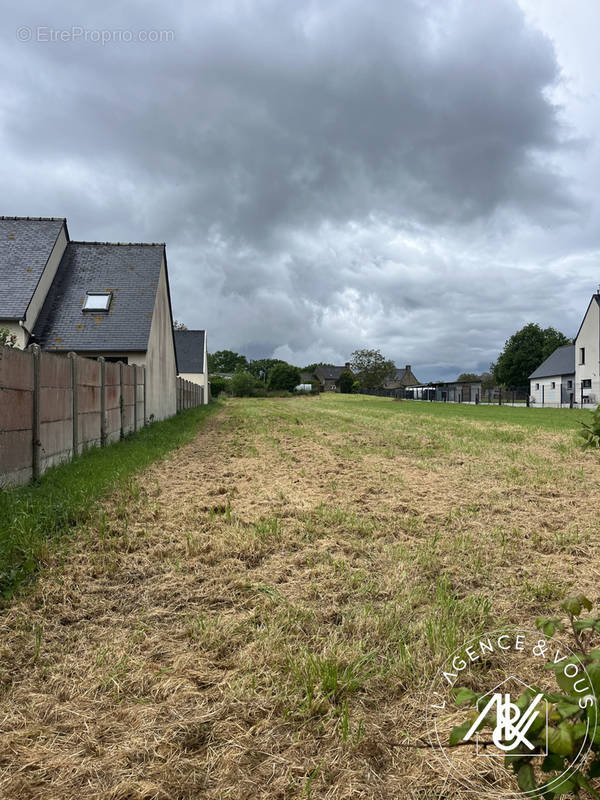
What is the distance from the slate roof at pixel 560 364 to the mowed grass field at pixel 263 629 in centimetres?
4624

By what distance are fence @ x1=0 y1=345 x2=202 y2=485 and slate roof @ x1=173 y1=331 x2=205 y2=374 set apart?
2773 cm

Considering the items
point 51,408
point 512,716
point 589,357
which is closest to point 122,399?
point 51,408

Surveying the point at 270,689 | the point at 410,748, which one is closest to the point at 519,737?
the point at 410,748

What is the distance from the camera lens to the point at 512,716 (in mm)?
1526

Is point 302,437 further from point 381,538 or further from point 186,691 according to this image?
point 186,691

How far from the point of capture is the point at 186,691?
7.14ft

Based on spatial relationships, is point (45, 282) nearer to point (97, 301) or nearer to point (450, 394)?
point (97, 301)

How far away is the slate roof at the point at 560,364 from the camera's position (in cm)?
4626

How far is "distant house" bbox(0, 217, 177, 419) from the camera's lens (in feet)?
51.0

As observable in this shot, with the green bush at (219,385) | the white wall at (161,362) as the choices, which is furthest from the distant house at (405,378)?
the white wall at (161,362)

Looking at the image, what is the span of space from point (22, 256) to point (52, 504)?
1501cm

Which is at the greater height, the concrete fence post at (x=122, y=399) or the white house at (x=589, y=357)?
the white house at (x=589, y=357)

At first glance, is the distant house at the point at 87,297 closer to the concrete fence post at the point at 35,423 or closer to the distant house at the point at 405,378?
the concrete fence post at the point at 35,423

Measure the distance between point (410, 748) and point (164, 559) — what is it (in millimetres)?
2530
